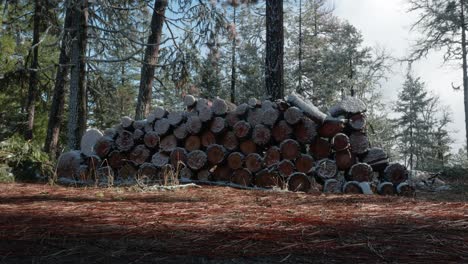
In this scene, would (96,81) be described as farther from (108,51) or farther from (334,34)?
(334,34)

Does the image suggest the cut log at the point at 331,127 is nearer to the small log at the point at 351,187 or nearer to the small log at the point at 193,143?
the small log at the point at 351,187

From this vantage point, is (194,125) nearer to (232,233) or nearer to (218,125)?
(218,125)

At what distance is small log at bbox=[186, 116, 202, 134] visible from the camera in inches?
259

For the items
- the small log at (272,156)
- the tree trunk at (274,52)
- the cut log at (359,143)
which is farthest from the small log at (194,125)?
the cut log at (359,143)

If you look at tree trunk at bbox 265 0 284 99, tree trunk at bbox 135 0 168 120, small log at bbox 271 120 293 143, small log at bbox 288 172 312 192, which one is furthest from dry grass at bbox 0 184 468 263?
tree trunk at bbox 135 0 168 120

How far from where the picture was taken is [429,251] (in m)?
1.93

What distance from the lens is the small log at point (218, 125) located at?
Answer: 647 centimetres

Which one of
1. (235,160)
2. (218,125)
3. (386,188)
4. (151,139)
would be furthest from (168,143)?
(386,188)

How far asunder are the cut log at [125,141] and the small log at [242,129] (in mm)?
1976

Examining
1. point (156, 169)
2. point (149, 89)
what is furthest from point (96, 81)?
point (156, 169)

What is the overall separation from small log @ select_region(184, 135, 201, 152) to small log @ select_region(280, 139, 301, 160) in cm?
141

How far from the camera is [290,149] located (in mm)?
6105

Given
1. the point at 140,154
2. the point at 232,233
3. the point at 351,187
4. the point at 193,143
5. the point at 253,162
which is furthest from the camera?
the point at 140,154

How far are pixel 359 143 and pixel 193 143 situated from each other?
2.61 metres
